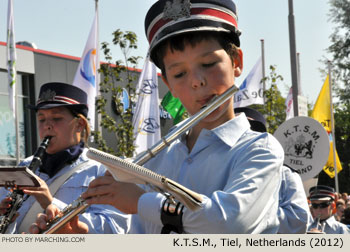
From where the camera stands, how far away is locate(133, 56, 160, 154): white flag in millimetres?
12055

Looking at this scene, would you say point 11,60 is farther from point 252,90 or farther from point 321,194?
point 321,194

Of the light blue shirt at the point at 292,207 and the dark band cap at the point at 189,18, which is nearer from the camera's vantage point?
the dark band cap at the point at 189,18

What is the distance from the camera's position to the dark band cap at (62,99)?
4.46m

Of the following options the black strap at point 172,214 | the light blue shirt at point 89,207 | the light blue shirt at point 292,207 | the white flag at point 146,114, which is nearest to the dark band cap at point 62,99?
the light blue shirt at point 89,207

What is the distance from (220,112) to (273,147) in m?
0.26

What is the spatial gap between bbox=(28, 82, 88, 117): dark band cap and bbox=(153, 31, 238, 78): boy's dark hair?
7.26 ft

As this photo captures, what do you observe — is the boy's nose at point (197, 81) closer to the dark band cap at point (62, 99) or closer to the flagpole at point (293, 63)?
the dark band cap at point (62, 99)

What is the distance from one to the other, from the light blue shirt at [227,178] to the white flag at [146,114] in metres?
9.46

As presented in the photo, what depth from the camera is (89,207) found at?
12.1 ft

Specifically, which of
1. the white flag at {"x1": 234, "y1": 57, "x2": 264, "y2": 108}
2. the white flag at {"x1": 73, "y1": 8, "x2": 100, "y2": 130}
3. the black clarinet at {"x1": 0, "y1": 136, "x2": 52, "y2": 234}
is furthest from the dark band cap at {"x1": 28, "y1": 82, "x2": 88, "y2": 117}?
the white flag at {"x1": 234, "y1": 57, "x2": 264, "y2": 108}

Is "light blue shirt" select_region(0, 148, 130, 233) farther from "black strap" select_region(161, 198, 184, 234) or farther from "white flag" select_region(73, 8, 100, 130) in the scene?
"white flag" select_region(73, 8, 100, 130)

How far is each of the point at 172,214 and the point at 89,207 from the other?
1.90m

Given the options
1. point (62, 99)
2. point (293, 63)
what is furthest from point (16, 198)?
point (293, 63)

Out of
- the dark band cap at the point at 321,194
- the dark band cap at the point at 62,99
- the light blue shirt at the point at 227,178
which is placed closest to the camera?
the light blue shirt at the point at 227,178
